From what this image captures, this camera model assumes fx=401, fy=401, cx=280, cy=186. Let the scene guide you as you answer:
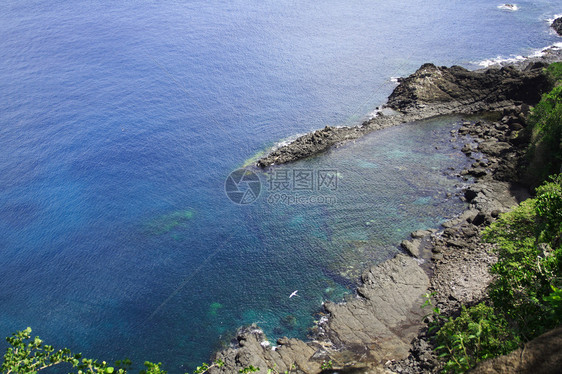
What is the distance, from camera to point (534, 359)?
20.4m

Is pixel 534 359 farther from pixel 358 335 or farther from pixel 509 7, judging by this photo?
pixel 509 7

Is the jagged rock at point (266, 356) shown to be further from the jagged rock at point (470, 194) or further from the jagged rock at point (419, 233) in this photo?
the jagged rock at point (470, 194)

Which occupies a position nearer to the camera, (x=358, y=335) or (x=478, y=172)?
(x=358, y=335)

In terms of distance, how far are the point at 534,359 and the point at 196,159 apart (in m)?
54.2

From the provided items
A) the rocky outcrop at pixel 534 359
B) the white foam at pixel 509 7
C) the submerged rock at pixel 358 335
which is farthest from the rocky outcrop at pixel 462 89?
the rocky outcrop at pixel 534 359

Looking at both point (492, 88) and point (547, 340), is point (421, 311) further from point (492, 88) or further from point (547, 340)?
point (492, 88)

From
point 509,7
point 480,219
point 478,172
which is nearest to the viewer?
point 480,219

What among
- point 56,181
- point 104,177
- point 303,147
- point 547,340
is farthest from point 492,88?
point 56,181

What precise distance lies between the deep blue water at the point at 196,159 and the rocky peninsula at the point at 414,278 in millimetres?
2427

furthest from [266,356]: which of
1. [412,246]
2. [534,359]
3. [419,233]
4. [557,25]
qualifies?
[557,25]

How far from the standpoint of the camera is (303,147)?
6456cm

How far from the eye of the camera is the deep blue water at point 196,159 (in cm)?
4231

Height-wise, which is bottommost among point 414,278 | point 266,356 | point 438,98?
point 266,356

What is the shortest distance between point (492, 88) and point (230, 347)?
209 ft
